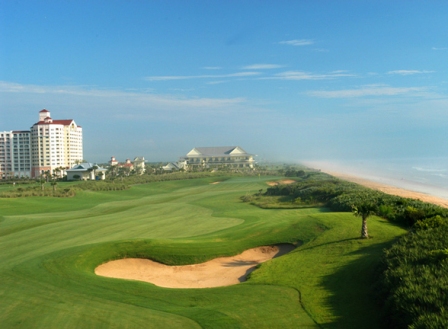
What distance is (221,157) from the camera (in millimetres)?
184250

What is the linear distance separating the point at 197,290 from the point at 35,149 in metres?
139

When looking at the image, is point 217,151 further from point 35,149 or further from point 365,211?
point 365,211

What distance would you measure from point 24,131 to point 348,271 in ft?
485

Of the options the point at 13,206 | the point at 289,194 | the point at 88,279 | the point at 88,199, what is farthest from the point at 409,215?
the point at 88,199

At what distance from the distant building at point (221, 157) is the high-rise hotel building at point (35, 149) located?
4959cm

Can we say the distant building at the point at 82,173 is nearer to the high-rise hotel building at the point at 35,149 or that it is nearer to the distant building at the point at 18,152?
the high-rise hotel building at the point at 35,149

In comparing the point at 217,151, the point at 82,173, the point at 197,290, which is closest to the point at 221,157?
the point at 217,151

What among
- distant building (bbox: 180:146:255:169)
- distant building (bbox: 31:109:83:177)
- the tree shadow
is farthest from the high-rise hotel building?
the tree shadow

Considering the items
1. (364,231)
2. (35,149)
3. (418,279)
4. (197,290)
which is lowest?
(197,290)

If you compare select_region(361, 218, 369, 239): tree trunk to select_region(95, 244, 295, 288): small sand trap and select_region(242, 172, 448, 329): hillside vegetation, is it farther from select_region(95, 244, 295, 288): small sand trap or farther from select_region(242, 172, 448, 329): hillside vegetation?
select_region(95, 244, 295, 288): small sand trap

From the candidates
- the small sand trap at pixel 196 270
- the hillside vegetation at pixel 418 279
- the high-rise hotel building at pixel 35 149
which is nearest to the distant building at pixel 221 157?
the high-rise hotel building at pixel 35 149

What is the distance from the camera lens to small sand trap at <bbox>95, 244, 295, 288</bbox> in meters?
19.5

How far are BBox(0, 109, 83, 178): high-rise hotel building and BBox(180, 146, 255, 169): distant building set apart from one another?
163 feet

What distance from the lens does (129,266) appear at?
22078 mm
